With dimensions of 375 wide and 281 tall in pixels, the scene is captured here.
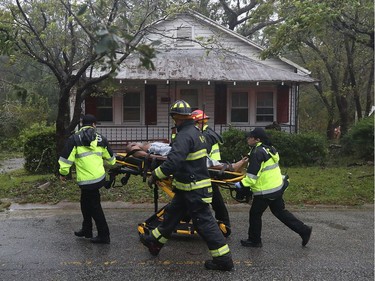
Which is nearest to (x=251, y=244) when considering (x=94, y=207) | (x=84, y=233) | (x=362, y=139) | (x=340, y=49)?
(x=94, y=207)

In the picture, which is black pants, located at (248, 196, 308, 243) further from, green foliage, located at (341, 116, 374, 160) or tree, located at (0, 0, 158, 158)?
green foliage, located at (341, 116, 374, 160)

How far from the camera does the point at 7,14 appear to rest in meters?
8.81

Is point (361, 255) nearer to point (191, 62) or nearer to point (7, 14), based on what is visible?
point (7, 14)

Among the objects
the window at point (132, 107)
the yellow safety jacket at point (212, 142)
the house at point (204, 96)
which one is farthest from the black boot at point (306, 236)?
the window at point (132, 107)

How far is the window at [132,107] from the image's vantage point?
15.8 meters

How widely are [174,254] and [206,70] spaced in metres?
10.8

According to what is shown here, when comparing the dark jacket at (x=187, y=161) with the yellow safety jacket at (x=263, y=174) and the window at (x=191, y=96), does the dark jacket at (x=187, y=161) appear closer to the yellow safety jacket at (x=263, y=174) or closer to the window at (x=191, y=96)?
the yellow safety jacket at (x=263, y=174)

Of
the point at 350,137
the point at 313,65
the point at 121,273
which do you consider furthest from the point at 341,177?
the point at 313,65

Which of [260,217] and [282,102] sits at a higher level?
[282,102]

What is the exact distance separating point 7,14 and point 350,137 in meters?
10.1

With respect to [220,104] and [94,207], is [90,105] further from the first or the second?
[94,207]

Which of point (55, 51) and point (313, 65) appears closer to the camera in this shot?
point (55, 51)

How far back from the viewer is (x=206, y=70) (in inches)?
600

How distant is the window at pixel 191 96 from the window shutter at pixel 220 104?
826mm
